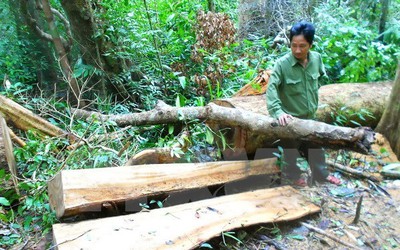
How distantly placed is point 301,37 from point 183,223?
1.99 metres

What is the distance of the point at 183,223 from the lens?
106 inches

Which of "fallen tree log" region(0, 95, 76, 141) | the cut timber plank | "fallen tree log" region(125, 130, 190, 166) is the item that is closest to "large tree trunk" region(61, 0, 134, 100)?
"fallen tree log" region(0, 95, 76, 141)

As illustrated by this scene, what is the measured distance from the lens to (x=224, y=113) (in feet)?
12.7

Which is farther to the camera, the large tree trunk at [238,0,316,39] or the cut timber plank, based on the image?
the large tree trunk at [238,0,316,39]

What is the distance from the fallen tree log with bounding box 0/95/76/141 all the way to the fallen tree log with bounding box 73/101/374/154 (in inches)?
27.1

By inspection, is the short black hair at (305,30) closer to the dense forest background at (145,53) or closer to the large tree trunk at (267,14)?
the dense forest background at (145,53)

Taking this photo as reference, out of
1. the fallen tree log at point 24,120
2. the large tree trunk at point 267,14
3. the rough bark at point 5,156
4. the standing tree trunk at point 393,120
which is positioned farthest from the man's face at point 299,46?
the large tree trunk at point 267,14

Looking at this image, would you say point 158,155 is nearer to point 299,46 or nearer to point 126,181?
point 126,181

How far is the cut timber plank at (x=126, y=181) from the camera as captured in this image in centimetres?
267

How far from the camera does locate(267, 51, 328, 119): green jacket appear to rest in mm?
3551

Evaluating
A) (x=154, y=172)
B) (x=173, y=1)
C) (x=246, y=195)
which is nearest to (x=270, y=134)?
(x=246, y=195)

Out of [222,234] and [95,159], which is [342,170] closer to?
[222,234]

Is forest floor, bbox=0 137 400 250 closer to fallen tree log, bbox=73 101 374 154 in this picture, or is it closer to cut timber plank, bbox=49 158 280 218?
cut timber plank, bbox=49 158 280 218

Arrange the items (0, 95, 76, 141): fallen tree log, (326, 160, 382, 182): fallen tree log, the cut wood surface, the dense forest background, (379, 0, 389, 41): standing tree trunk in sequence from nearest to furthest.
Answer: the cut wood surface, (326, 160, 382, 182): fallen tree log, (0, 95, 76, 141): fallen tree log, the dense forest background, (379, 0, 389, 41): standing tree trunk
